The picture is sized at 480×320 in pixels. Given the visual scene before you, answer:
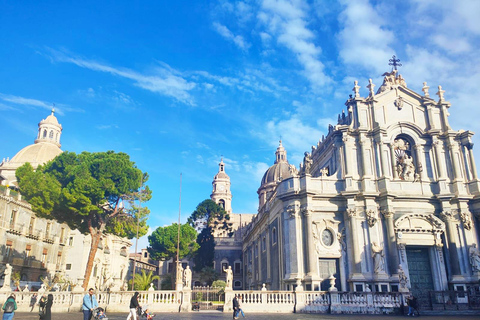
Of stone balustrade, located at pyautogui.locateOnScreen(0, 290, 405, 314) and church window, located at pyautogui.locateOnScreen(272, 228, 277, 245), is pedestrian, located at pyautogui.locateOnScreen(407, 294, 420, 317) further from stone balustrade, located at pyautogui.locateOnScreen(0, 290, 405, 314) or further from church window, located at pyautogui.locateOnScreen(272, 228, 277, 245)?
church window, located at pyautogui.locateOnScreen(272, 228, 277, 245)

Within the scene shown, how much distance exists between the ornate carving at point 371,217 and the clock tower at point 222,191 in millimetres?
49034

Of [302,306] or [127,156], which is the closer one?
[302,306]

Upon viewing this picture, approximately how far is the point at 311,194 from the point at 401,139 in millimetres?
9848

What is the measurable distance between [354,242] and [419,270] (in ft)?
18.4

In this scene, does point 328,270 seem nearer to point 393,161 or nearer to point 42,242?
point 393,161

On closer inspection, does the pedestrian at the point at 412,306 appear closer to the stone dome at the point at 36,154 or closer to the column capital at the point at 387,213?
the column capital at the point at 387,213

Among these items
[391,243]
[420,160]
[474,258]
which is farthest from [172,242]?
[474,258]

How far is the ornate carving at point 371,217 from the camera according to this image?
28.5m

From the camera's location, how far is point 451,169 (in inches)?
1217

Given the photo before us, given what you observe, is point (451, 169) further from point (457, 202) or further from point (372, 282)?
point (372, 282)

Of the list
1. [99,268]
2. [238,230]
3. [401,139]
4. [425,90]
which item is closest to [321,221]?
[401,139]

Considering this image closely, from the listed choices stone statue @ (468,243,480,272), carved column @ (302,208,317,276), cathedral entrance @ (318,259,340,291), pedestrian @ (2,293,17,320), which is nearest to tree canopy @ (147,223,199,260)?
cathedral entrance @ (318,259,340,291)

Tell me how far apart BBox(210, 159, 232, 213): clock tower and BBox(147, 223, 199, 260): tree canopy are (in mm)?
15506

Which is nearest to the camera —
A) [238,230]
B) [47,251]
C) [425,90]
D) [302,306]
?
[302,306]
